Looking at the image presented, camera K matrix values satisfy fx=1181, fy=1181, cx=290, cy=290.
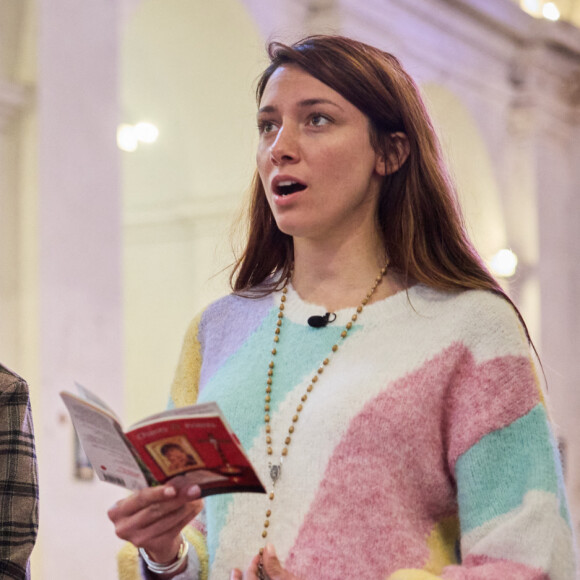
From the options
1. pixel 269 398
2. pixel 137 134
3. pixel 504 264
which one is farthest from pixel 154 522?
pixel 504 264

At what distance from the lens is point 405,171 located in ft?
8.60

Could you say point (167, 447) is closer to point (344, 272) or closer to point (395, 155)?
point (344, 272)

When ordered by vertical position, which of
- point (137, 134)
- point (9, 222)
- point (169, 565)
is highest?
point (137, 134)

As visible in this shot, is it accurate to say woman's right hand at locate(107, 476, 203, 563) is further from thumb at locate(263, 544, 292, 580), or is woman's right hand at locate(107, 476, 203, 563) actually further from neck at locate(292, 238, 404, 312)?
neck at locate(292, 238, 404, 312)

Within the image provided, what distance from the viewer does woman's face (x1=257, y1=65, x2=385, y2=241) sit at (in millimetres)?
2471

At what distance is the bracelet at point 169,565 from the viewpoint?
94.8 inches

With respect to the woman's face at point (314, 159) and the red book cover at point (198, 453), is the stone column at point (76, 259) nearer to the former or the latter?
the woman's face at point (314, 159)

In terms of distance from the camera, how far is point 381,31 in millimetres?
11203

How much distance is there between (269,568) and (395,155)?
939 mm

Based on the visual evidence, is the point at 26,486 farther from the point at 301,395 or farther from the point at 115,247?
the point at 115,247

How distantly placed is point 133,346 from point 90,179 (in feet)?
15.0

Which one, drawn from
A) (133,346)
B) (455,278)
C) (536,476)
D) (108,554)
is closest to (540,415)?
(536,476)

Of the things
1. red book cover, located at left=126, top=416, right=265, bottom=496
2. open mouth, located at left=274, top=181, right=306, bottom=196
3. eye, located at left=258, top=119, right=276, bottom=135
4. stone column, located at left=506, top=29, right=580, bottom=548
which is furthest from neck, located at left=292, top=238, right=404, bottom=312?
stone column, located at left=506, top=29, right=580, bottom=548

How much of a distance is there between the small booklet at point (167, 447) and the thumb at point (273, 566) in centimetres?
17
